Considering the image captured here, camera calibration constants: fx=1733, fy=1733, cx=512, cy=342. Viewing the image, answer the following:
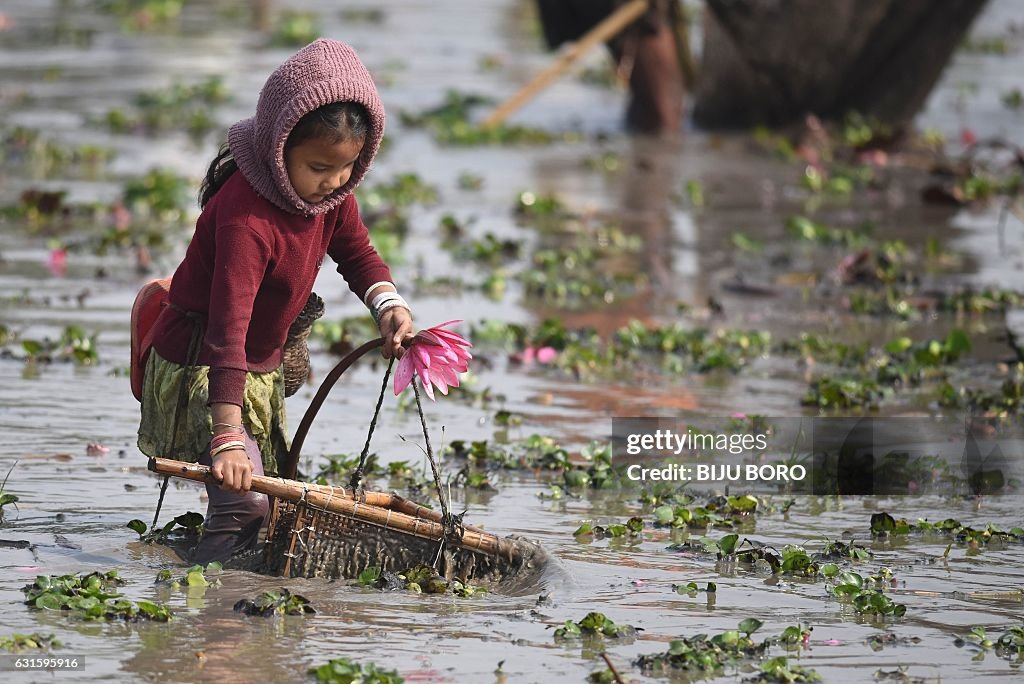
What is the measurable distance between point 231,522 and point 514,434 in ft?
5.41

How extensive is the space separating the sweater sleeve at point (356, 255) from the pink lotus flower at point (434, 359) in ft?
0.83

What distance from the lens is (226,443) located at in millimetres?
4164

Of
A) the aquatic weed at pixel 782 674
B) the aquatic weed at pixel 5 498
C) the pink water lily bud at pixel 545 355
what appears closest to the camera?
the aquatic weed at pixel 782 674

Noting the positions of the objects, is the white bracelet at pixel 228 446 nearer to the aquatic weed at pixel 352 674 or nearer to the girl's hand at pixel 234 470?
the girl's hand at pixel 234 470

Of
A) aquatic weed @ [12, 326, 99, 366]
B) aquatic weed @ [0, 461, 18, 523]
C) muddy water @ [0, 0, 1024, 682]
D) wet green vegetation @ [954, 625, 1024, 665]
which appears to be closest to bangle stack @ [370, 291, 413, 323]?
muddy water @ [0, 0, 1024, 682]

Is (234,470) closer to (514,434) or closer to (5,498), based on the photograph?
(5,498)

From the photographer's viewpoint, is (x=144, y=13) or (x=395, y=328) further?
(x=144, y=13)

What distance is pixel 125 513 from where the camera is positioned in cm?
495

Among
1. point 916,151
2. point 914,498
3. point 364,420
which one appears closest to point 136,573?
point 364,420

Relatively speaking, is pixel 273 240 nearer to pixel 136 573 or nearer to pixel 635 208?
pixel 136 573

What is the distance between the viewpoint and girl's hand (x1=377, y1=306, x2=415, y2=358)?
449 centimetres

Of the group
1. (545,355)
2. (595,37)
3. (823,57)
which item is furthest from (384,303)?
(823,57)
